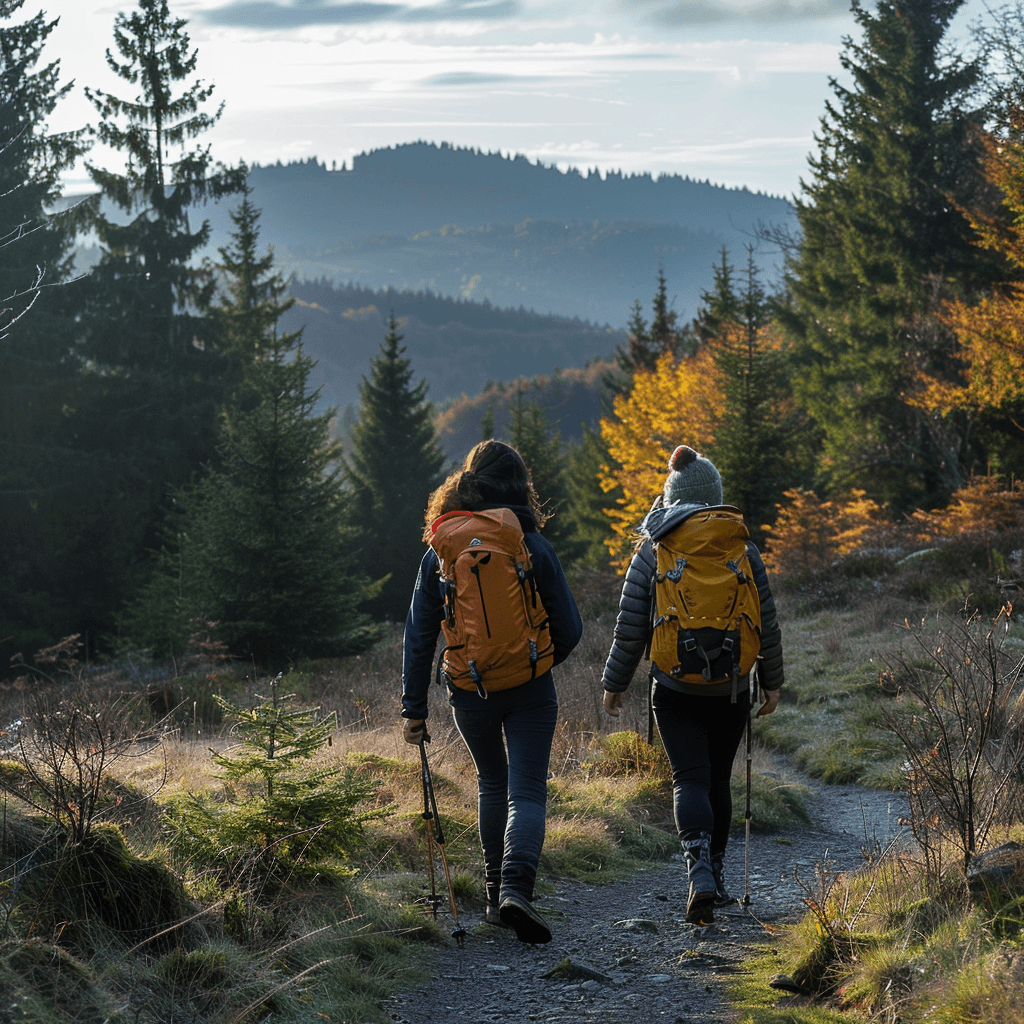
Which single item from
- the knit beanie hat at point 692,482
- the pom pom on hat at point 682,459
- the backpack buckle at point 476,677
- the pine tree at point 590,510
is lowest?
the pine tree at point 590,510

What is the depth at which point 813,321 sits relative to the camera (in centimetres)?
3228

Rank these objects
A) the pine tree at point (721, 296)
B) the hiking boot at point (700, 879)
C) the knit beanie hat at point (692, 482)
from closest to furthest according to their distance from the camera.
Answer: the hiking boot at point (700, 879), the knit beanie hat at point (692, 482), the pine tree at point (721, 296)

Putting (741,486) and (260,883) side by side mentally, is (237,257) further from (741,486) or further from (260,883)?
(260,883)

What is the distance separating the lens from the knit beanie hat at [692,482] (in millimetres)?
4492

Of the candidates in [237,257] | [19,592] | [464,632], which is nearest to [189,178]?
[237,257]

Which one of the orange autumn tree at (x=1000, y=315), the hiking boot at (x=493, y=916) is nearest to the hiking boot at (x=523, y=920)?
the hiking boot at (x=493, y=916)

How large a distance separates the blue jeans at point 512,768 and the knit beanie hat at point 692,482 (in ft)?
3.46

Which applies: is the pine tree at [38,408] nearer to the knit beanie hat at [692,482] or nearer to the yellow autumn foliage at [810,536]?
the yellow autumn foliage at [810,536]

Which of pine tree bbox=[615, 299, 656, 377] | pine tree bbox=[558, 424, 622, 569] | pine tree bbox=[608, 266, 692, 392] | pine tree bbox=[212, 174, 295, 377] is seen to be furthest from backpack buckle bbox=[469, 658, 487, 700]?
pine tree bbox=[558, 424, 622, 569]

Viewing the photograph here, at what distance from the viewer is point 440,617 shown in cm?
418

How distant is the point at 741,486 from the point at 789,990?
19264mm

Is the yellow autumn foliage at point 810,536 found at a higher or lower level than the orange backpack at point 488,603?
lower

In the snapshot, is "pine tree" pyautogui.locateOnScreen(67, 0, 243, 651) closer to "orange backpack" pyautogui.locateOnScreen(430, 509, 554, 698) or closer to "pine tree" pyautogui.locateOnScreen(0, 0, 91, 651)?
"pine tree" pyautogui.locateOnScreen(0, 0, 91, 651)

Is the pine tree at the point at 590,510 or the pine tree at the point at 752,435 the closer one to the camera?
the pine tree at the point at 752,435
